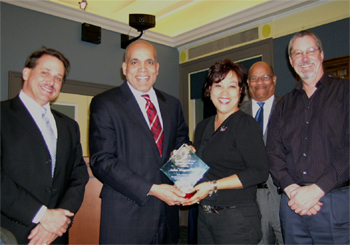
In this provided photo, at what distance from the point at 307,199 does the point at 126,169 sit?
1165 millimetres

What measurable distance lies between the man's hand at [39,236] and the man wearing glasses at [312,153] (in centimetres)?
156

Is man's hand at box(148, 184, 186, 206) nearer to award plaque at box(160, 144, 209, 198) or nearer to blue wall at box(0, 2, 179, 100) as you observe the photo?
award plaque at box(160, 144, 209, 198)

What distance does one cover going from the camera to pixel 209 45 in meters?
5.93

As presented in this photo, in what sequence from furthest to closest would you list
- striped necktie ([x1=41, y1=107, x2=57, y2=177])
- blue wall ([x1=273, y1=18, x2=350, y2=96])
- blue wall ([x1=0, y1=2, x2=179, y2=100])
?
1. blue wall ([x1=0, y1=2, x2=179, y2=100])
2. blue wall ([x1=273, y1=18, x2=350, y2=96])
3. striped necktie ([x1=41, y1=107, x2=57, y2=177])

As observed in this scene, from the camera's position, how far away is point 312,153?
195 centimetres

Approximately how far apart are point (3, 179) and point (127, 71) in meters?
1.08

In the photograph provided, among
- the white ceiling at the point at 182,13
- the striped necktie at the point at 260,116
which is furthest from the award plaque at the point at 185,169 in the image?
the white ceiling at the point at 182,13

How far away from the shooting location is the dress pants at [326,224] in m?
1.82

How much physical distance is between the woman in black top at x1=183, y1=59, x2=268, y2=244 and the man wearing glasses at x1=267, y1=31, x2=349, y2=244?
0.94 feet

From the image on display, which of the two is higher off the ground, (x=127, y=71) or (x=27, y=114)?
(x=127, y=71)

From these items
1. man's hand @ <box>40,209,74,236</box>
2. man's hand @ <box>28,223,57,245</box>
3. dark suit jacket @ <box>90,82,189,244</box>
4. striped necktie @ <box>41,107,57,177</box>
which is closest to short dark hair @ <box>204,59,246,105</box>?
dark suit jacket @ <box>90,82,189,244</box>

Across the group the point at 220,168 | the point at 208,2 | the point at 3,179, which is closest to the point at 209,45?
the point at 208,2

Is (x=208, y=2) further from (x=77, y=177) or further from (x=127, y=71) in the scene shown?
(x=77, y=177)

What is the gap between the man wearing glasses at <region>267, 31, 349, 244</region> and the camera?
5.99ft
